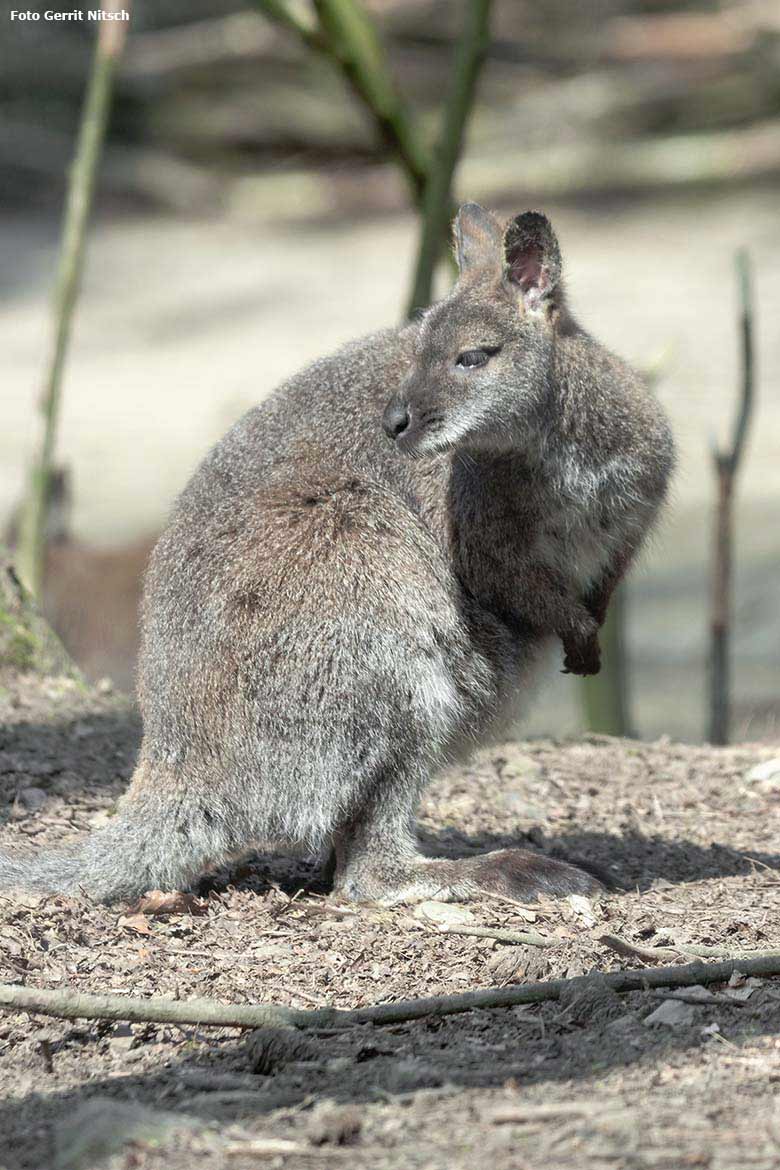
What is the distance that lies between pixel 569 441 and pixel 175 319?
43.1 ft

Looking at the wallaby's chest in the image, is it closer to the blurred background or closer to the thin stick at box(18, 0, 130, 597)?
the thin stick at box(18, 0, 130, 597)

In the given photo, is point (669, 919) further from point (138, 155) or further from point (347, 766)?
point (138, 155)

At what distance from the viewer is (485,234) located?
4574 mm

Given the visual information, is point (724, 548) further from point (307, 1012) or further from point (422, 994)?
point (307, 1012)

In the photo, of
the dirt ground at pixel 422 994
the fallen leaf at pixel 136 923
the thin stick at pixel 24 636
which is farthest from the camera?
the thin stick at pixel 24 636

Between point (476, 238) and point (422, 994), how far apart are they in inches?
85.4

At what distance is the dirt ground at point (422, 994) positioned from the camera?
272cm

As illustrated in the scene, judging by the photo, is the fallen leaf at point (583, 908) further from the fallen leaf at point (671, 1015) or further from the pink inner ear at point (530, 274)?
the pink inner ear at point (530, 274)

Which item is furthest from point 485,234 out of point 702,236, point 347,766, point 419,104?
point 419,104

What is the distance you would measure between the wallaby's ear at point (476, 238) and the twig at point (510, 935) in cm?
187

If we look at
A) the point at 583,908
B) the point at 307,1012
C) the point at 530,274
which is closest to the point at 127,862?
the point at 307,1012

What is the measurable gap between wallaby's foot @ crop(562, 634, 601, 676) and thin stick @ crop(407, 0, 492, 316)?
241 centimetres

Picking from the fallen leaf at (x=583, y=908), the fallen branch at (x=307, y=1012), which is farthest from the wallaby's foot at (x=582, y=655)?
the fallen branch at (x=307, y=1012)

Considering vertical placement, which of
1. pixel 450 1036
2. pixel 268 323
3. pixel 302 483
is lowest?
pixel 450 1036
